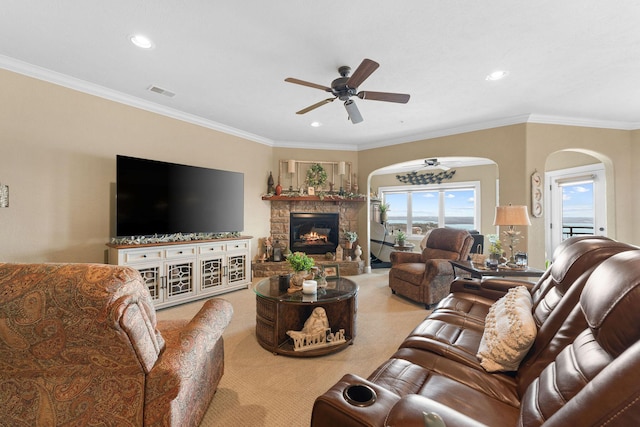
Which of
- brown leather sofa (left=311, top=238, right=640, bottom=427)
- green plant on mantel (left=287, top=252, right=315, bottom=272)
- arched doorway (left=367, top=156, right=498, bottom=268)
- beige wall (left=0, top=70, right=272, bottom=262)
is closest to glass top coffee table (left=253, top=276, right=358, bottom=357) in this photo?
green plant on mantel (left=287, top=252, right=315, bottom=272)

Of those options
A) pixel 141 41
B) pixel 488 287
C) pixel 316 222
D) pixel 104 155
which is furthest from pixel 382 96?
pixel 316 222

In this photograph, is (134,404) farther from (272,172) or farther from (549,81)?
(272,172)

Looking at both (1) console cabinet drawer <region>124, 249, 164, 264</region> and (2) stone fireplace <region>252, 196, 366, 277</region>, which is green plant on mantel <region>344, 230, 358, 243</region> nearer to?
(2) stone fireplace <region>252, 196, 366, 277</region>

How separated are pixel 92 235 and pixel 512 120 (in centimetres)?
598

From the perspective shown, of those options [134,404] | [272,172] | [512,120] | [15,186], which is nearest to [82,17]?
[15,186]

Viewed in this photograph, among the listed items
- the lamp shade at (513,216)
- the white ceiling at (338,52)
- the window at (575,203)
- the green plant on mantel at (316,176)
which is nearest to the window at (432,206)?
the window at (575,203)

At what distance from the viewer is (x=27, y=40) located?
2453 millimetres

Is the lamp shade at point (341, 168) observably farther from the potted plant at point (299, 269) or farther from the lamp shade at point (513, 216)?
the potted plant at point (299, 269)

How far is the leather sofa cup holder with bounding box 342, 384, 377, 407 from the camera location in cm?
94

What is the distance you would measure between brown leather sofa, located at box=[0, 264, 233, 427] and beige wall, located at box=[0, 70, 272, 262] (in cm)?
255

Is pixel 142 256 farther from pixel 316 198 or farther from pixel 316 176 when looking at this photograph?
pixel 316 176

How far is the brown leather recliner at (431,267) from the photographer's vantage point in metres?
3.68

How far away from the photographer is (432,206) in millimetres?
7773

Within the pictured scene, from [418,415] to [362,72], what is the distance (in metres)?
2.38
